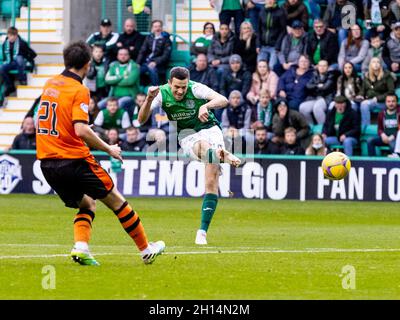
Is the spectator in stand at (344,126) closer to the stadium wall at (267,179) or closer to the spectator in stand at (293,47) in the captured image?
the stadium wall at (267,179)

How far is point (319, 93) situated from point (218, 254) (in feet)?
44.2

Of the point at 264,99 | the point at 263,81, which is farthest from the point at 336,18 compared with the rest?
the point at 264,99

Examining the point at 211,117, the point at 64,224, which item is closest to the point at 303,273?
the point at 211,117

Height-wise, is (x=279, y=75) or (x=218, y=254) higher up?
(x=279, y=75)

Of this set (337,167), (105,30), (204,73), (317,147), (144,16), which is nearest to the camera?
(337,167)

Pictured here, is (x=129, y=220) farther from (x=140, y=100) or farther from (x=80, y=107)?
(x=140, y=100)

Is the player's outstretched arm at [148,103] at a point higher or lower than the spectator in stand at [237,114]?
higher

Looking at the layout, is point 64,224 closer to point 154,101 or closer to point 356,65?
point 154,101

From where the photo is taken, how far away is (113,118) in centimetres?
2728

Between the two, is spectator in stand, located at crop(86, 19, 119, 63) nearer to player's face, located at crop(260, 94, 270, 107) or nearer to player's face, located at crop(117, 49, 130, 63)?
player's face, located at crop(117, 49, 130, 63)

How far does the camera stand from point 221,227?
18.3m

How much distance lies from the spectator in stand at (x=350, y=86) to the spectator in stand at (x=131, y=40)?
17.4 ft

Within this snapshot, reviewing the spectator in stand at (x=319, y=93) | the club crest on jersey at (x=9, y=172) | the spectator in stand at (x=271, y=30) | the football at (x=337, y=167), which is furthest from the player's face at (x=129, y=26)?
the football at (x=337, y=167)

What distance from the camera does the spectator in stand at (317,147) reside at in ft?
82.3
